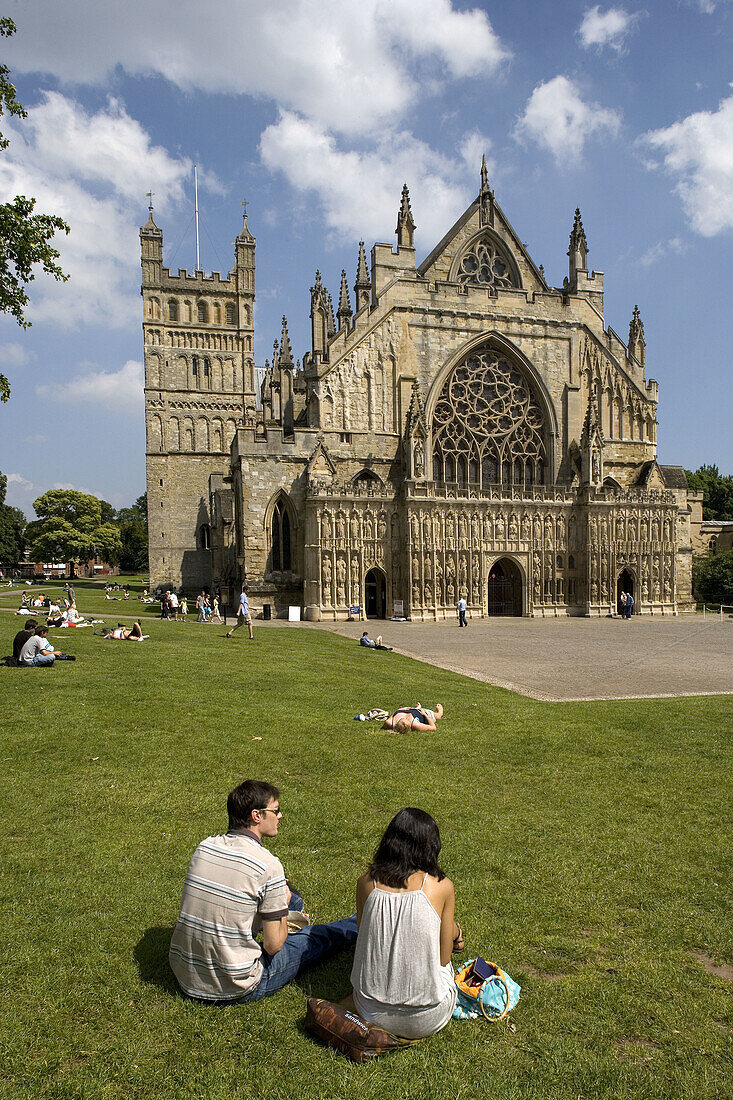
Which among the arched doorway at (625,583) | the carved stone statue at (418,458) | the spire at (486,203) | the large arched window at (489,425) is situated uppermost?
the spire at (486,203)

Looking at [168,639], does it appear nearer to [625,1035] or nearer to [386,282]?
[625,1035]

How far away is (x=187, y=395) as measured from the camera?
2153 inches

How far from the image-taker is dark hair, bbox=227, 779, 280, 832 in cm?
433

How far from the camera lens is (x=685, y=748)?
9.59 meters

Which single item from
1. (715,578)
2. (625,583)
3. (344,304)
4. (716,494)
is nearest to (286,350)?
(344,304)

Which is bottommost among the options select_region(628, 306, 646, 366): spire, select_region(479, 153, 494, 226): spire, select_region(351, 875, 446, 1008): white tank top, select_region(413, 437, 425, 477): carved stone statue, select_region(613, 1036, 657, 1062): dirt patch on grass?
select_region(613, 1036, 657, 1062): dirt patch on grass

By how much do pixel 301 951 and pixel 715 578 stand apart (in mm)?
45525

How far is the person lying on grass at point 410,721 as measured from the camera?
10406 mm

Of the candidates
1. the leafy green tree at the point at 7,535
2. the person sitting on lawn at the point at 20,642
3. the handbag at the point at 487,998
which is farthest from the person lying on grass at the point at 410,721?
the leafy green tree at the point at 7,535

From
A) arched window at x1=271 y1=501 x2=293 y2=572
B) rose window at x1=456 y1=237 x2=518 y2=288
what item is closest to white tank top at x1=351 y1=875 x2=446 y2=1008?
arched window at x1=271 y1=501 x2=293 y2=572

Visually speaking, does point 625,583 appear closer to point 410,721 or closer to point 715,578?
point 715,578

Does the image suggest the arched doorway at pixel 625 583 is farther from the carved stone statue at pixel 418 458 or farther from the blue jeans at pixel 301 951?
the blue jeans at pixel 301 951

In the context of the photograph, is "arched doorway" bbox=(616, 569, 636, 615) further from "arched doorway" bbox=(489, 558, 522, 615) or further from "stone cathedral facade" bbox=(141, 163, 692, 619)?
"arched doorway" bbox=(489, 558, 522, 615)

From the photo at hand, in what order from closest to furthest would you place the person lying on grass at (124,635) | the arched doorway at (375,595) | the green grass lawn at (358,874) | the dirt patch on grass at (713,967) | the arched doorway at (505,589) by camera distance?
the green grass lawn at (358,874)
the dirt patch on grass at (713,967)
the person lying on grass at (124,635)
the arched doorway at (375,595)
the arched doorway at (505,589)
